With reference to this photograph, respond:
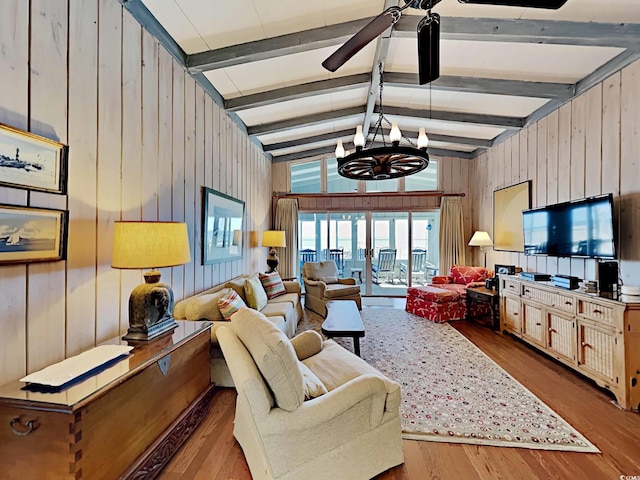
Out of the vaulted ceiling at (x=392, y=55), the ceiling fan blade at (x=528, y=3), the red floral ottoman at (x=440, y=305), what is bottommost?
the red floral ottoman at (x=440, y=305)

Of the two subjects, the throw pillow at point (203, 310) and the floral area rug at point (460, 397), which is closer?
the floral area rug at point (460, 397)

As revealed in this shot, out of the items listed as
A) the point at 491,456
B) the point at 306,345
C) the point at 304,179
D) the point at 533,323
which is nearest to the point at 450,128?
A: the point at 304,179

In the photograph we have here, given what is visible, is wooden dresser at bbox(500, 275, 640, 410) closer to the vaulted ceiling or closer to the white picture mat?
the vaulted ceiling

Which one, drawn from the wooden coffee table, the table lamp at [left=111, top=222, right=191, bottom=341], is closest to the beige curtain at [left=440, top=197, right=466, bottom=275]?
the wooden coffee table

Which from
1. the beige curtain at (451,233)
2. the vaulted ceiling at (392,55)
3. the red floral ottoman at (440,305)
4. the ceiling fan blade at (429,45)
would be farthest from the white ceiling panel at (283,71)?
the beige curtain at (451,233)

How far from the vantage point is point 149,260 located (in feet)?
5.88

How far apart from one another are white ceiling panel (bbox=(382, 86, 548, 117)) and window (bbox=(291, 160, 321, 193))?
2.60 metres

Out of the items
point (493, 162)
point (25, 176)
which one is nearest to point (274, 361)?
point (25, 176)

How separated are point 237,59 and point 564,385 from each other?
4.43m

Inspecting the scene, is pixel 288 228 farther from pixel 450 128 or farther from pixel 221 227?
pixel 450 128

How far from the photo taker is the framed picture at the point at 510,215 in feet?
15.4

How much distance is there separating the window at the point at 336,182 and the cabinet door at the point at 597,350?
16.2 ft

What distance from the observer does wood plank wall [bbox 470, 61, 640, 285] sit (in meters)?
2.86

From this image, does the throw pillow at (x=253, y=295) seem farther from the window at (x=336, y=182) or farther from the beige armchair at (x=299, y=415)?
the window at (x=336, y=182)
